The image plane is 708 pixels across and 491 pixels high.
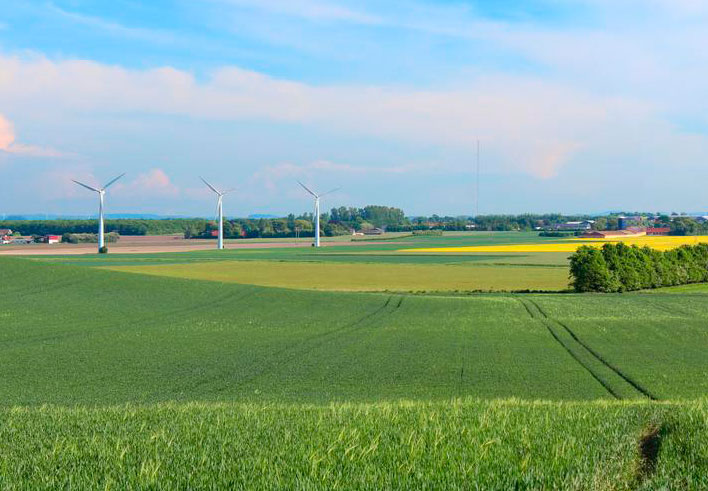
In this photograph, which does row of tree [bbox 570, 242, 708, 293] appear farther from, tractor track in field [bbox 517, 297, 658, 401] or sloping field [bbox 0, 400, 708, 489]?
sloping field [bbox 0, 400, 708, 489]

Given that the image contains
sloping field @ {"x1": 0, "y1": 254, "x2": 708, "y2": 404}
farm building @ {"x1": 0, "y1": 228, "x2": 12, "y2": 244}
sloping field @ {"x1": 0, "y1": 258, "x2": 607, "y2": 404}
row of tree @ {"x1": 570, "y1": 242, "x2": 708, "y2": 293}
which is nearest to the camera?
sloping field @ {"x1": 0, "y1": 258, "x2": 607, "y2": 404}

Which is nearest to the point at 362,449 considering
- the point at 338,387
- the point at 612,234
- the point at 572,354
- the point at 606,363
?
the point at 338,387

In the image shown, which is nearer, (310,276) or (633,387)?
(633,387)

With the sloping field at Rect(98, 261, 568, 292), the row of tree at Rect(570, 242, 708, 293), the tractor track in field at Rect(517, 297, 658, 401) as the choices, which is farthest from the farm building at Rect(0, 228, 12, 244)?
the tractor track in field at Rect(517, 297, 658, 401)

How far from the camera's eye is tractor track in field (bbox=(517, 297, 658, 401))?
66.9ft

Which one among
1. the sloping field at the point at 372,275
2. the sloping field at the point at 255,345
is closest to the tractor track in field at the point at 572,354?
the sloping field at the point at 255,345

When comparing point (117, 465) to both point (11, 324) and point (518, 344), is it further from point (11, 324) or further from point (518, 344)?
point (11, 324)

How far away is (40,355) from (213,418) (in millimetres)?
16139

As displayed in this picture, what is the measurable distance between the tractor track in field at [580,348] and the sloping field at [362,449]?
344 inches

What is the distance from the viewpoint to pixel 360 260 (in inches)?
3765

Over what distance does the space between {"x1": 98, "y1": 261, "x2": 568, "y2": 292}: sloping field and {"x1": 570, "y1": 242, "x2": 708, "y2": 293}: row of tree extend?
140 inches

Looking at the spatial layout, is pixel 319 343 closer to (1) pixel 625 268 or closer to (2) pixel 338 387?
(2) pixel 338 387

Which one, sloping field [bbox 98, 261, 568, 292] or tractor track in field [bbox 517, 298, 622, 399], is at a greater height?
tractor track in field [bbox 517, 298, 622, 399]

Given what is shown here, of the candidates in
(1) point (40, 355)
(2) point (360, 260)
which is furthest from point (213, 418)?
(2) point (360, 260)
